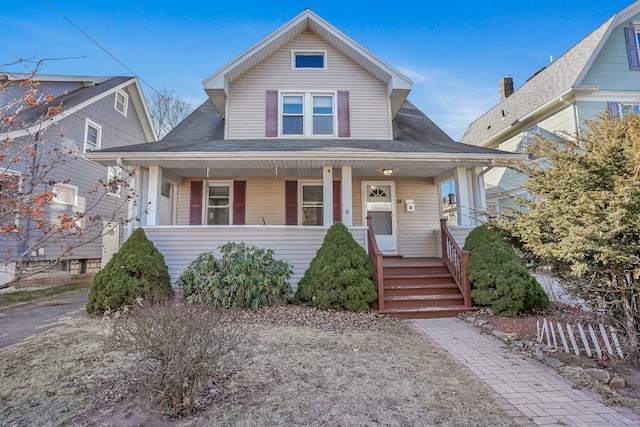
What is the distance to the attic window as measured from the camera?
928 centimetres

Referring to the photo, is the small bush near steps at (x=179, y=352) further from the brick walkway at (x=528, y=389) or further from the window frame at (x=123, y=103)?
the window frame at (x=123, y=103)

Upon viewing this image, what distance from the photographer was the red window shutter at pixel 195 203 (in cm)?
Answer: 927

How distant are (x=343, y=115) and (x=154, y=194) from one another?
5286 mm

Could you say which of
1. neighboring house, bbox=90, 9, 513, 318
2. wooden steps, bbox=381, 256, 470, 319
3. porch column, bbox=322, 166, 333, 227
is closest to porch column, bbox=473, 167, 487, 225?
neighboring house, bbox=90, 9, 513, 318

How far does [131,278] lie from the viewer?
6.07m

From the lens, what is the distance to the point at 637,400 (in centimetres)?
293

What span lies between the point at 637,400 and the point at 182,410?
401 centimetres

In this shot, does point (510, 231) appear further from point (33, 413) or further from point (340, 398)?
point (33, 413)

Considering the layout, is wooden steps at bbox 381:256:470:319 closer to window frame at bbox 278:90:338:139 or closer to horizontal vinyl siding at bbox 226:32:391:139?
horizontal vinyl siding at bbox 226:32:391:139

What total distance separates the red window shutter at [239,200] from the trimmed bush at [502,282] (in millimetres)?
6069

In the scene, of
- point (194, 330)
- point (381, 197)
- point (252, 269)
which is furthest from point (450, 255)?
point (194, 330)

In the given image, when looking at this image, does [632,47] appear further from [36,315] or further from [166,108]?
[166,108]

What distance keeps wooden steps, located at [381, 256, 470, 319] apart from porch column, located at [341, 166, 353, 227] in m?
1.39

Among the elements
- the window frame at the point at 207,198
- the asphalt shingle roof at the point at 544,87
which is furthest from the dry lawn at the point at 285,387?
the asphalt shingle roof at the point at 544,87
